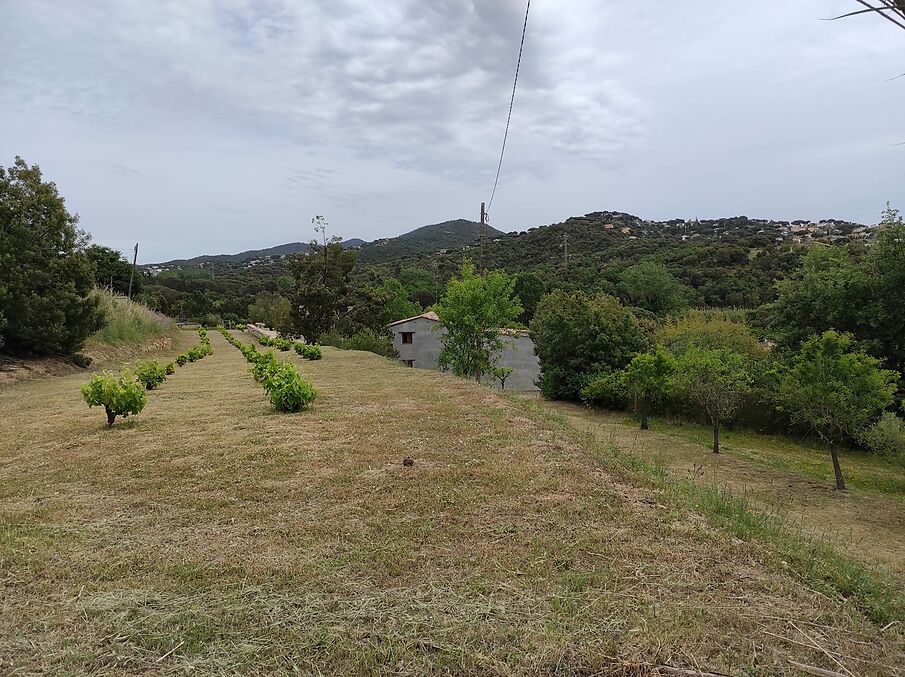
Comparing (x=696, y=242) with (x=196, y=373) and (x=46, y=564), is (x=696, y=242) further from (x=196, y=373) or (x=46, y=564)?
(x=46, y=564)

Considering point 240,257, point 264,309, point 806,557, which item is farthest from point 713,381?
point 240,257

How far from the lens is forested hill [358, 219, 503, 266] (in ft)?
254

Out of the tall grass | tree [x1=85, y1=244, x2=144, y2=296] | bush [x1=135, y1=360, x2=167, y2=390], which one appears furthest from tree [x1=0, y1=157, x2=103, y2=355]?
tree [x1=85, y1=244, x2=144, y2=296]

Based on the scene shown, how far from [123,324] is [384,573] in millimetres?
24827

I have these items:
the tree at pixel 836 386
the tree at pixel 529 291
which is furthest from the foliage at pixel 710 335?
the tree at pixel 529 291

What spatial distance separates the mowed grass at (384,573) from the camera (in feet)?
7.62

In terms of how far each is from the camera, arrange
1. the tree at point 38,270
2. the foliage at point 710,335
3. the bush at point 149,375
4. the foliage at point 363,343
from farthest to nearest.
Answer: the foliage at point 363,343
the foliage at point 710,335
the tree at point 38,270
the bush at point 149,375

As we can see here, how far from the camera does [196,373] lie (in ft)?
53.7

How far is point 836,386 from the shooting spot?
9898 millimetres

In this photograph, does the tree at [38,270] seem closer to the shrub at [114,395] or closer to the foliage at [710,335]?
the shrub at [114,395]

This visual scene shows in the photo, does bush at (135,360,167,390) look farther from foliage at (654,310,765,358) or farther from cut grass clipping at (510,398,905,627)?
foliage at (654,310,765,358)

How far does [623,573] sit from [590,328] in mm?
21808

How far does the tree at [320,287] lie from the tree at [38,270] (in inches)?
542

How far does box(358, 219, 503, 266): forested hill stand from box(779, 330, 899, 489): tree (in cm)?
6458
